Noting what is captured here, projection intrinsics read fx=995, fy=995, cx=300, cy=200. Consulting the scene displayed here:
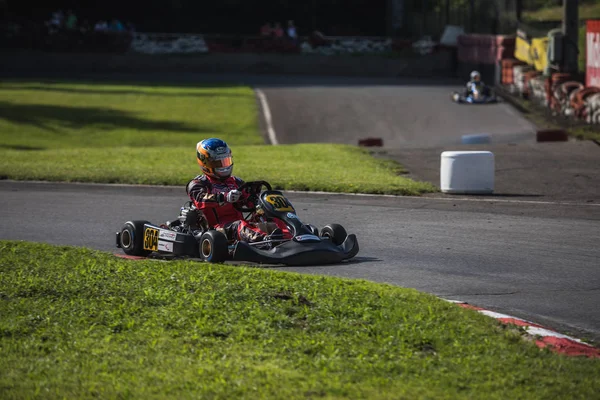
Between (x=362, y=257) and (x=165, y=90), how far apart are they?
26.8 metres

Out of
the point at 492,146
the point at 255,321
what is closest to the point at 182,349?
the point at 255,321

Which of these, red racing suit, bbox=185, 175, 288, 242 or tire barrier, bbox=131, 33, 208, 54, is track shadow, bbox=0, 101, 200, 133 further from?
red racing suit, bbox=185, 175, 288, 242

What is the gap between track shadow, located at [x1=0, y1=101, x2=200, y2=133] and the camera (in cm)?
2852

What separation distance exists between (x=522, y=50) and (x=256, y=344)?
28.2 meters

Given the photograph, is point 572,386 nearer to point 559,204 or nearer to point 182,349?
→ point 182,349

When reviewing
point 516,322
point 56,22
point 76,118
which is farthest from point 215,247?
point 56,22

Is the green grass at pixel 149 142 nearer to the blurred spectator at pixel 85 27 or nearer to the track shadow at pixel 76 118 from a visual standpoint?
the track shadow at pixel 76 118

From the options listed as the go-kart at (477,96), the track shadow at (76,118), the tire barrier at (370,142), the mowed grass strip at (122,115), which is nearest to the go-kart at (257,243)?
the tire barrier at (370,142)

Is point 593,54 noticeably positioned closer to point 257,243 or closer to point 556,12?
point 257,243

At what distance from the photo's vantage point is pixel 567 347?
20.9 feet

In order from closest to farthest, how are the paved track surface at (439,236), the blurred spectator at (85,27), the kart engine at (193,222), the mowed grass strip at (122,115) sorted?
1. the paved track surface at (439,236)
2. the kart engine at (193,222)
3. the mowed grass strip at (122,115)
4. the blurred spectator at (85,27)

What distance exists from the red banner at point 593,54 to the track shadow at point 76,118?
34.8 feet

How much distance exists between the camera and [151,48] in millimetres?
44594

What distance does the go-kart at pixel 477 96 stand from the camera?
30766 millimetres
